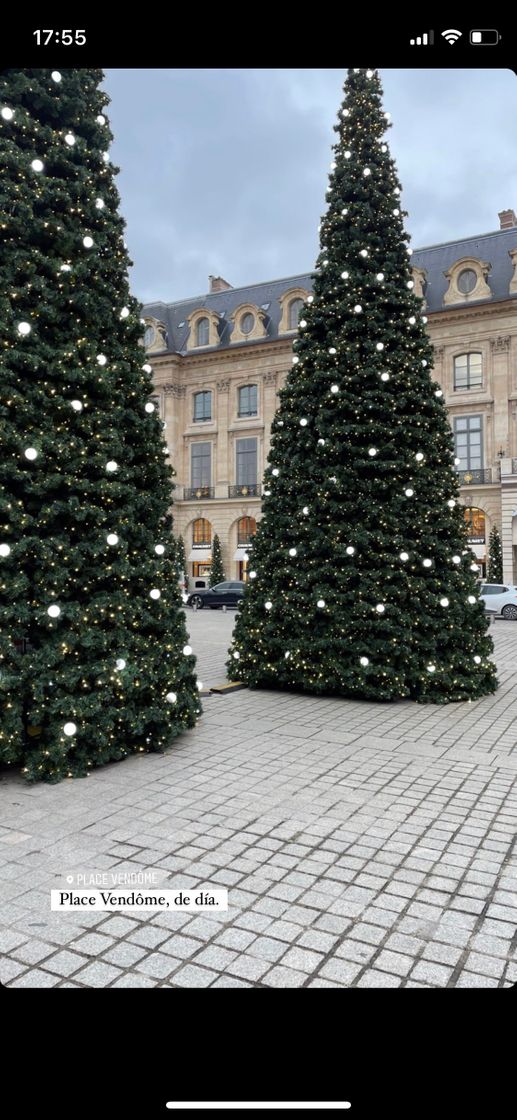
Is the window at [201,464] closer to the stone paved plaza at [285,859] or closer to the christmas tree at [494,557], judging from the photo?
the christmas tree at [494,557]

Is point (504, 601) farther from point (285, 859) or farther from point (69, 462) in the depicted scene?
point (285, 859)

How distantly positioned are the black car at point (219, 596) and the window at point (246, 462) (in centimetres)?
1029

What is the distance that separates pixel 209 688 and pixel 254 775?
3697 millimetres

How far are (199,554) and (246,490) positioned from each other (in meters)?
4.74

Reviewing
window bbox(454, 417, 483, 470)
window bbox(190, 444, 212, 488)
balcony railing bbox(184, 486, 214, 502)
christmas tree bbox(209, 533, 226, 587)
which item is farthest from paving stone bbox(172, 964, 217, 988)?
window bbox(190, 444, 212, 488)

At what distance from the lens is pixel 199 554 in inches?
1475

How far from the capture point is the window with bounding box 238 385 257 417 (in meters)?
35.7
